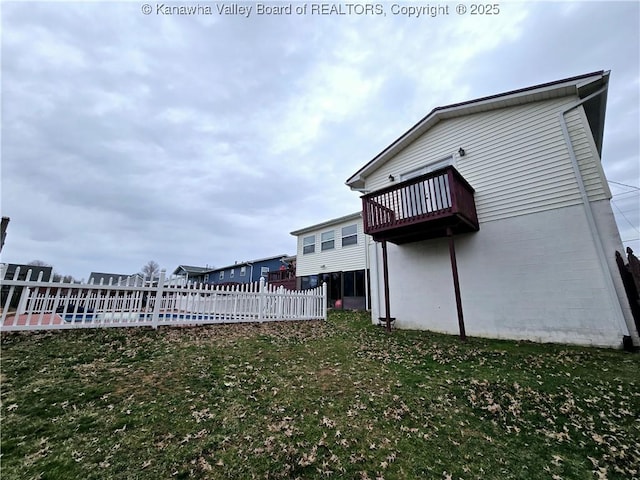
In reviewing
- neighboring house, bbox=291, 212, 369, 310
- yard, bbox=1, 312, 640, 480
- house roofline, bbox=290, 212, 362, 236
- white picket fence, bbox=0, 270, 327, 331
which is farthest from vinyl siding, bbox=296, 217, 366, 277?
yard, bbox=1, 312, 640, 480

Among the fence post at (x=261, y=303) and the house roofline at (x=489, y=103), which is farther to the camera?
the fence post at (x=261, y=303)

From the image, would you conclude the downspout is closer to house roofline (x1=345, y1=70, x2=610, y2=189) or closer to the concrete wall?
the concrete wall

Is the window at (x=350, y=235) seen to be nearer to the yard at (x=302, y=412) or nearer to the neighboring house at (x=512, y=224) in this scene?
the neighboring house at (x=512, y=224)

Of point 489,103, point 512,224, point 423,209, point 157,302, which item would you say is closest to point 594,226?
point 512,224

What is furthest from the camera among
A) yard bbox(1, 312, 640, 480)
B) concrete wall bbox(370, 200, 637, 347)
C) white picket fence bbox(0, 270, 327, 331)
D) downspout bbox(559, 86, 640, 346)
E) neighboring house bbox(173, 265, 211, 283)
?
neighboring house bbox(173, 265, 211, 283)

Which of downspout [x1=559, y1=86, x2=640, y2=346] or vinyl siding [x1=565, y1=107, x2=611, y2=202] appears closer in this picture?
downspout [x1=559, y1=86, x2=640, y2=346]

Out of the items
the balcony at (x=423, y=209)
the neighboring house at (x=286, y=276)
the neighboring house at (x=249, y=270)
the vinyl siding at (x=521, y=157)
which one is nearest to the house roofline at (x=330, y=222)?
the neighboring house at (x=286, y=276)

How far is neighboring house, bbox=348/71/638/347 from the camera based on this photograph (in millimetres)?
6738

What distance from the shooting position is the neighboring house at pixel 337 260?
1631 cm

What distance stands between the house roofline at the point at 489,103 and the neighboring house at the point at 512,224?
34 millimetres

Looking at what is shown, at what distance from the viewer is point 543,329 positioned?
23.5 ft

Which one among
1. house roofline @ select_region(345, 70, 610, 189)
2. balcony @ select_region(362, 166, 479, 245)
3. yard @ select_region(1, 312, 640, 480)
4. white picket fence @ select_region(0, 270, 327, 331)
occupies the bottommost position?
yard @ select_region(1, 312, 640, 480)

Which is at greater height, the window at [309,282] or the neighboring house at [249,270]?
the neighboring house at [249,270]

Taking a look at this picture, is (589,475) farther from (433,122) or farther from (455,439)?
(433,122)
